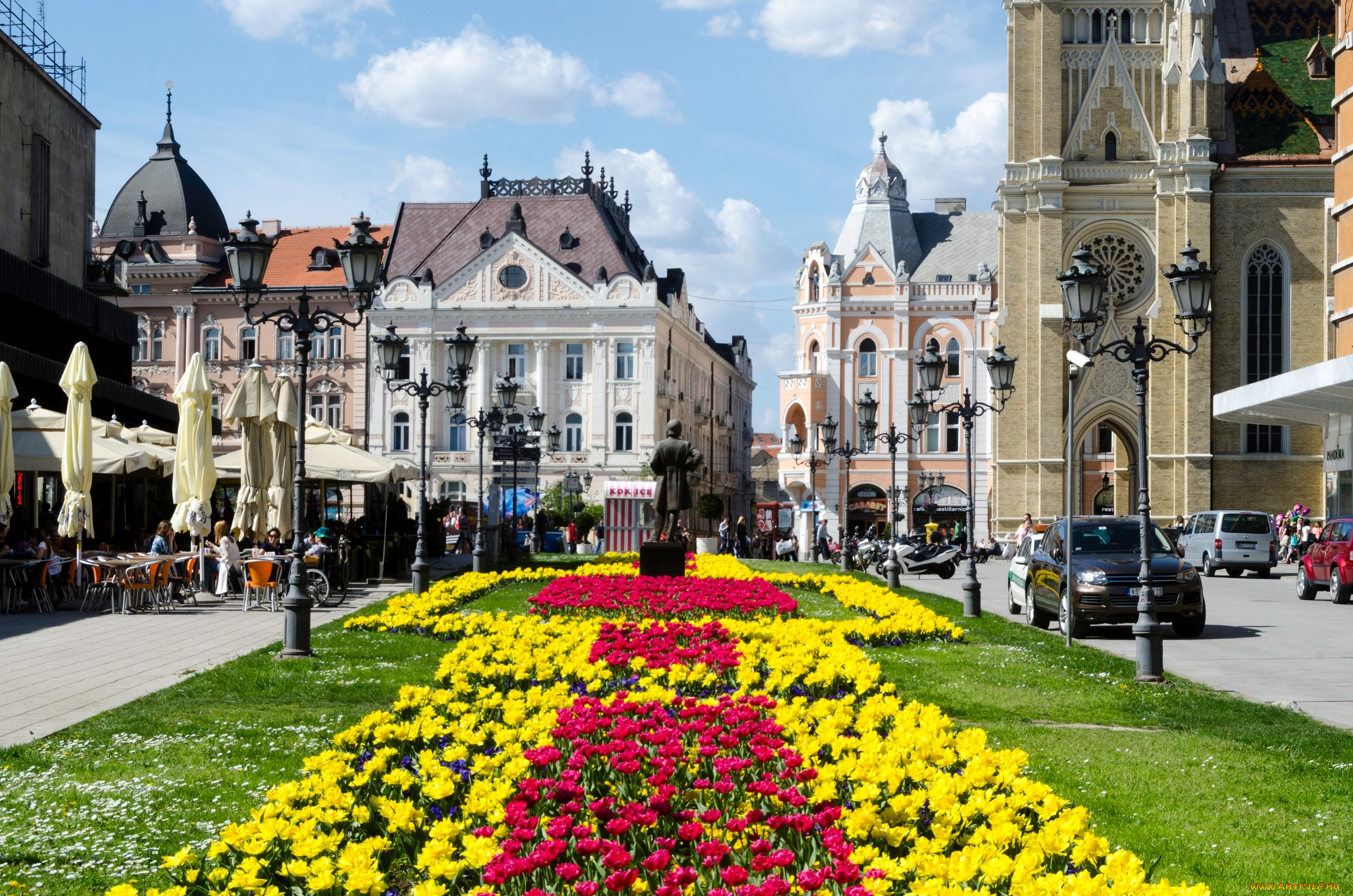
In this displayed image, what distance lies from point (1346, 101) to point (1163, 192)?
10718 millimetres

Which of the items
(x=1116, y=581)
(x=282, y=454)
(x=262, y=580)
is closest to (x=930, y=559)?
(x=1116, y=581)

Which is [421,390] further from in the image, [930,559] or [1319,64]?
[1319,64]

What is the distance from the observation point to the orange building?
80.4 m

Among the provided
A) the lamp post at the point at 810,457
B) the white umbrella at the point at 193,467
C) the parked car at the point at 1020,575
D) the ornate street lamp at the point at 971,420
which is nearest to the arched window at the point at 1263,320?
the lamp post at the point at 810,457

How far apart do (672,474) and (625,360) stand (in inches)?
2031

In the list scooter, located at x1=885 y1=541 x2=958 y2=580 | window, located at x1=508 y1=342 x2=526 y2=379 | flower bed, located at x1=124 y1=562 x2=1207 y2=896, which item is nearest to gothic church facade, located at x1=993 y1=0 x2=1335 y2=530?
scooter, located at x1=885 y1=541 x2=958 y2=580

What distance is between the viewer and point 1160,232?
56.8m

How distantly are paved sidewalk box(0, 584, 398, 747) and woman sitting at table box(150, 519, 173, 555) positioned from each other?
1.37 meters

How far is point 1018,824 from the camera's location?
594 centimetres

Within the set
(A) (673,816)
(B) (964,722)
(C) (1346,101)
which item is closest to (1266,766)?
(B) (964,722)

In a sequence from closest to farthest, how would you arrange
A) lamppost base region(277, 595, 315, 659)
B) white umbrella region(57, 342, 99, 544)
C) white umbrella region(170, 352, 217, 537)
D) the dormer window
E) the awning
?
lamppost base region(277, 595, 315, 659)
white umbrella region(57, 342, 99, 544)
white umbrella region(170, 352, 217, 537)
the awning
the dormer window

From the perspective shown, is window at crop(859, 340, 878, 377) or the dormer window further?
window at crop(859, 340, 878, 377)

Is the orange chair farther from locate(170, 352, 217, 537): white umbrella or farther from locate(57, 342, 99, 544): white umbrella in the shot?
locate(57, 342, 99, 544): white umbrella

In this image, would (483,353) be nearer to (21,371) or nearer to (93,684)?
(21,371)
